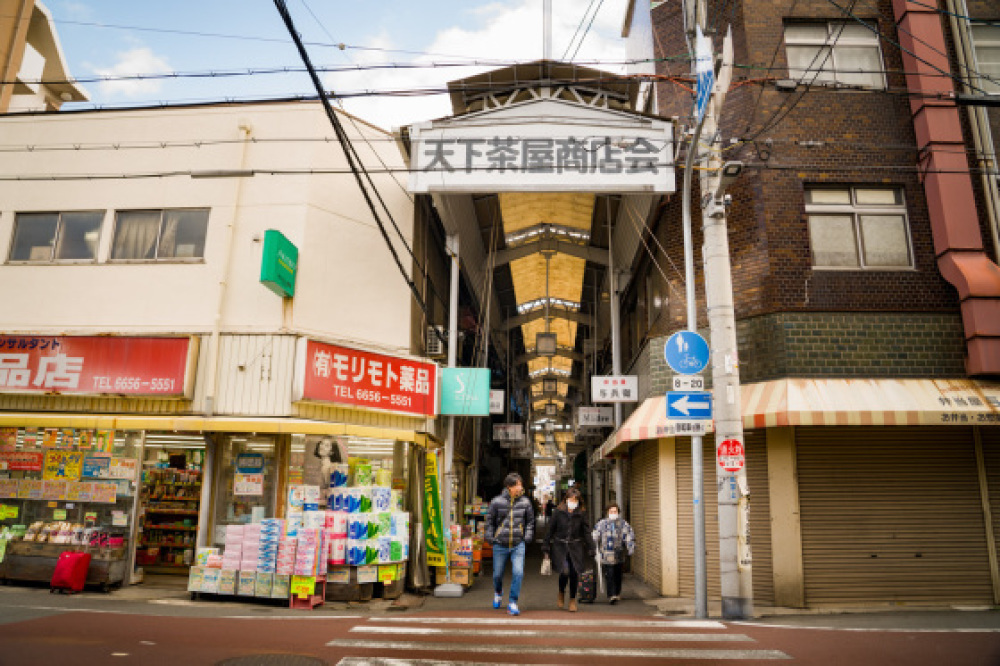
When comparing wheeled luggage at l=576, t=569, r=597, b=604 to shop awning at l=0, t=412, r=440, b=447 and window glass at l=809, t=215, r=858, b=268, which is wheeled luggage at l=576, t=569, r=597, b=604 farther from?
window glass at l=809, t=215, r=858, b=268

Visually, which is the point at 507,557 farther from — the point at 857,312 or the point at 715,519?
the point at 857,312

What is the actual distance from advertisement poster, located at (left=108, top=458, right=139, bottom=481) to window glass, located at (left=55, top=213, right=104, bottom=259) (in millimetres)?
4583

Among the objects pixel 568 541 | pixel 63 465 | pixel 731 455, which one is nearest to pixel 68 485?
pixel 63 465

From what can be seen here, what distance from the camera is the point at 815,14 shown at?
13.1 metres

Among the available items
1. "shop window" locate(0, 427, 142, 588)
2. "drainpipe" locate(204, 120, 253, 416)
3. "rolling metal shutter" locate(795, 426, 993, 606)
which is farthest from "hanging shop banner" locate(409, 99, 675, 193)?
"shop window" locate(0, 427, 142, 588)

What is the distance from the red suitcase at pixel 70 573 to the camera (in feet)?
34.5

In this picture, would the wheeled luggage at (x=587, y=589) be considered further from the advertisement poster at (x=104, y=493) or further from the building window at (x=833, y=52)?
the building window at (x=833, y=52)

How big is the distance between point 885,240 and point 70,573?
15.7m

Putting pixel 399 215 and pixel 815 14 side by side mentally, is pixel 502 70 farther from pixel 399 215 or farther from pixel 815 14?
pixel 815 14

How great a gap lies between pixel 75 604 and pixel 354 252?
7.82 metres

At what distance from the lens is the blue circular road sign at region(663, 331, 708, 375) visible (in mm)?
9570

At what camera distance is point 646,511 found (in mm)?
14766

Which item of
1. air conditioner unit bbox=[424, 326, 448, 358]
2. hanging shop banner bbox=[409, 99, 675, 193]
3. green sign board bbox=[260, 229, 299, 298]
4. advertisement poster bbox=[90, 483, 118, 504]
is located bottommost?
advertisement poster bbox=[90, 483, 118, 504]

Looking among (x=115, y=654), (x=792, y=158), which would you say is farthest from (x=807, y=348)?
(x=115, y=654)
